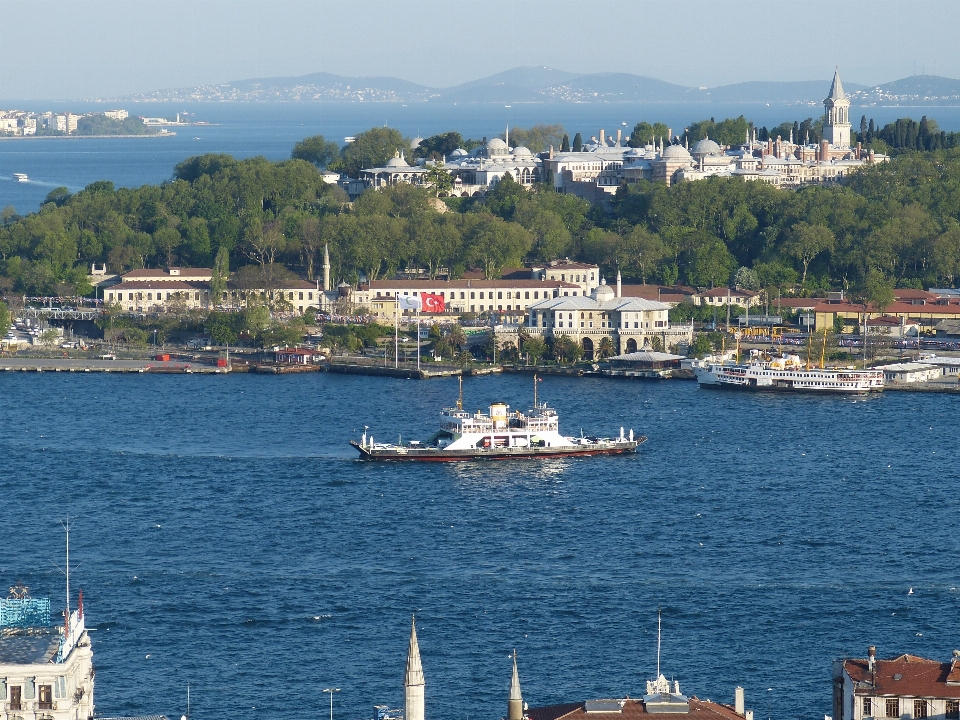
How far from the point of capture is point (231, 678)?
103 ft

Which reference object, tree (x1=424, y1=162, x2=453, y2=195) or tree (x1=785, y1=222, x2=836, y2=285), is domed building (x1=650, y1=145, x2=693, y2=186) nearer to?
tree (x1=424, y1=162, x2=453, y2=195)

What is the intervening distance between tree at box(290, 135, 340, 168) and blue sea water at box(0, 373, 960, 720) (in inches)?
2087

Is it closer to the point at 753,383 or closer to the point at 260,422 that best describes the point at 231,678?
the point at 260,422

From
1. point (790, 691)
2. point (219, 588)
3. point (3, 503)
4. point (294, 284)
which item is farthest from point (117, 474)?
point (294, 284)

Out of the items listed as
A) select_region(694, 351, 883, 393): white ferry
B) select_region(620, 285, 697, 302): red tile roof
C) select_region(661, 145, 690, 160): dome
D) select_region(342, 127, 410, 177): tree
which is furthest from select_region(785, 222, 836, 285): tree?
select_region(342, 127, 410, 177): tree

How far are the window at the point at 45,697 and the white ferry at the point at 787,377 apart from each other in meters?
46.4

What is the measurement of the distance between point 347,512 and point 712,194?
5195 centimetres

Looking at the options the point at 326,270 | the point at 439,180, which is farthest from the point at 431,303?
the point at 439,180

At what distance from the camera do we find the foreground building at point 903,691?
23.1 meters

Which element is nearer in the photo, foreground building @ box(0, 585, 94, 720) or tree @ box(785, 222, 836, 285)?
foreground building @ box(0, 585, 94, 720)

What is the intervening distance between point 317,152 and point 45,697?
95385mm

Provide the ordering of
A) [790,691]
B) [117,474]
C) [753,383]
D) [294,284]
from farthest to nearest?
[294,284] < [753,383] < [117,474] < [790,691]

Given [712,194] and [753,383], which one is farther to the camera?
[712,194]

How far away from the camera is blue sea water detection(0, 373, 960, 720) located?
3203 cm
